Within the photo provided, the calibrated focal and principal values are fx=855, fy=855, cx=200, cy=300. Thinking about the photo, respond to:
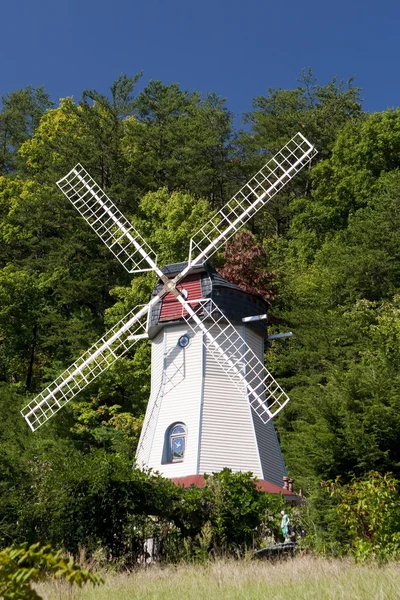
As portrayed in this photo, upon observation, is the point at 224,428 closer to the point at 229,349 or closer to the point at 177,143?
the point at 229,349

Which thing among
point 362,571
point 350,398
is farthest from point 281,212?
point 362,571

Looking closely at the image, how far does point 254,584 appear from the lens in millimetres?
8969

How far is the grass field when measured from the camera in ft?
25.2

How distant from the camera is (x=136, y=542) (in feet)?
48.0

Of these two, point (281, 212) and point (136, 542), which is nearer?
point (136, 542)

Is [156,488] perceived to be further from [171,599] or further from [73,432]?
[73,432]

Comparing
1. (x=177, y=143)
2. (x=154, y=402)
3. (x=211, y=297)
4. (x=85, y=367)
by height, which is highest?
(x=177, y=143)

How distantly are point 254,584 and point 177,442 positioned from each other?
1318cm

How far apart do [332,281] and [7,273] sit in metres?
14.4

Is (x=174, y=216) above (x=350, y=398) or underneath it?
above

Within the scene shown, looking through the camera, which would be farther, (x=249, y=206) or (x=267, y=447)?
(x=249, y=206)

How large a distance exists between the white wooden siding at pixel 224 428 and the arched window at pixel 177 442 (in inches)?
25.1

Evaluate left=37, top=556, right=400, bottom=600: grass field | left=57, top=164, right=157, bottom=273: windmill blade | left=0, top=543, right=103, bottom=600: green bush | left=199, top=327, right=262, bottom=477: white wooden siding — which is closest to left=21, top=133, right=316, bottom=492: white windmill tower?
left=199, top=327, right=262, bottom=477: white wooden siding

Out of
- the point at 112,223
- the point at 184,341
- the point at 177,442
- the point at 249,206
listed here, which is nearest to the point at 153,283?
the point at 112,223
